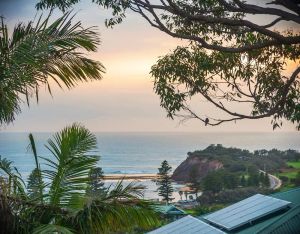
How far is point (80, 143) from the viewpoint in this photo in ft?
15.4

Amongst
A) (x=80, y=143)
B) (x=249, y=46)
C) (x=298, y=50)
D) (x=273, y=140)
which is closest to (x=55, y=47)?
(x=80, y=143)

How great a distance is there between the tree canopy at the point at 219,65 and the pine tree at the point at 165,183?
5588mm

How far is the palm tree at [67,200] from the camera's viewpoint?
395cm

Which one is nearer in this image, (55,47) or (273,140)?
(55,47)

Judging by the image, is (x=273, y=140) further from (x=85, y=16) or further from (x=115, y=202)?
(x=115, y=202)

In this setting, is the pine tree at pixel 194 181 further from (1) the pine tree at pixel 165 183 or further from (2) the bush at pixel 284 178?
(2) the bush at pixel 284 178

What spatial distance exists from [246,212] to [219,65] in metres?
2.34

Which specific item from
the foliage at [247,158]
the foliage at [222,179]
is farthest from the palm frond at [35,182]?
the foliage at [247,158]

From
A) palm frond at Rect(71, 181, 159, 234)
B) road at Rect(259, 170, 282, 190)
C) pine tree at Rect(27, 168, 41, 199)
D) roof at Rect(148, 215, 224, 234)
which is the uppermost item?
pine tree at Rect(27, 168, 41, 199)

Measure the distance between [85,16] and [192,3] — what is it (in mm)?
1801

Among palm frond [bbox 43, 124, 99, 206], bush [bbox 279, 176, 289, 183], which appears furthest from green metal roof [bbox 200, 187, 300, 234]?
bush [bbox 279, 176, 289, 183]

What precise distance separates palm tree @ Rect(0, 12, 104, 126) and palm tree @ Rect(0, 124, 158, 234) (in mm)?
711

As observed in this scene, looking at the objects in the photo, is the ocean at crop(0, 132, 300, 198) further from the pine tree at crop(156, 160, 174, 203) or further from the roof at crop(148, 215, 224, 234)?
the roof at crop(148, 215, 224, 234)

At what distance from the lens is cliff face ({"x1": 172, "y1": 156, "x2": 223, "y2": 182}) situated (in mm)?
13039
